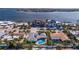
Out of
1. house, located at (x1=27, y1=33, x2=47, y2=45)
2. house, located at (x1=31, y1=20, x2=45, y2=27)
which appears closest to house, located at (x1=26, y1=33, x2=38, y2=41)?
house, located at (x1=27, y1=33, x2=47, y2=45)

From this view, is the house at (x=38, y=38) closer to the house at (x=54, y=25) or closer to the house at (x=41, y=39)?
the house at (x=41, y=39)

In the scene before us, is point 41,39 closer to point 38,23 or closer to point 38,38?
point 38,38

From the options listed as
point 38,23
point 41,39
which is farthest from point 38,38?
point 38,23

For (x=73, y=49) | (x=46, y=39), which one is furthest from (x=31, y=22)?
(x=73, y=49)

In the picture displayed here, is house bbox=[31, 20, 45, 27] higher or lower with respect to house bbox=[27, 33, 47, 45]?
higher

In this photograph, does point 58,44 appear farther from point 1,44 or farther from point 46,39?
point 1,44

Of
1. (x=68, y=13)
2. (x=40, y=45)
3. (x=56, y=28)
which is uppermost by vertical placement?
(x=68, y=13)

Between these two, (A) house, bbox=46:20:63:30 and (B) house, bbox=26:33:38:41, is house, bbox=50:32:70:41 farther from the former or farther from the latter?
(B) house, bbox=26:33:38:41

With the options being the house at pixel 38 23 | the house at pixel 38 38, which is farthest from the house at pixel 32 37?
the house at pixel 38 23

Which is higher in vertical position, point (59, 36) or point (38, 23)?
point (38, 23)

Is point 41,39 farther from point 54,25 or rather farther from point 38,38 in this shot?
point 54,25
